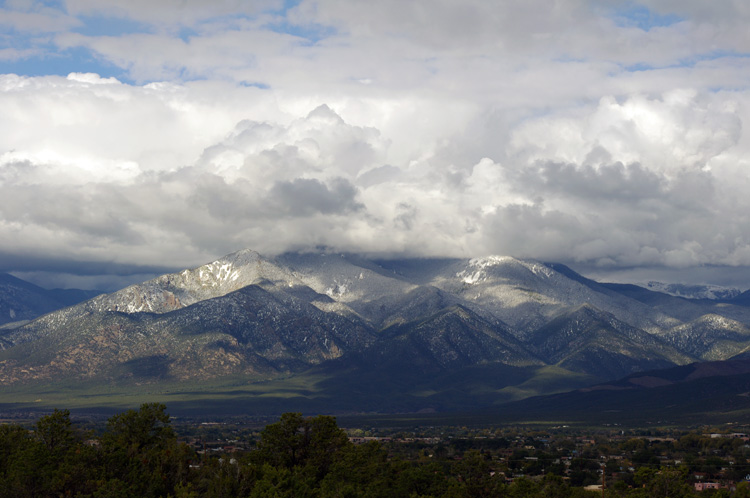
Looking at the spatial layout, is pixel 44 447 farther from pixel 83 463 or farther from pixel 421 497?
pixel 421 497

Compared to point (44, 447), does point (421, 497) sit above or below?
below

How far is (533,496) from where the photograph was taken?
655 ft

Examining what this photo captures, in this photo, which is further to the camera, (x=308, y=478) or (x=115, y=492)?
(x=308, y=478)

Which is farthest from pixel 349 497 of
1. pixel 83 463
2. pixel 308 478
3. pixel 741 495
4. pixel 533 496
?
pixel 741 495

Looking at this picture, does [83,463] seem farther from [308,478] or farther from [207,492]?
[308,478]

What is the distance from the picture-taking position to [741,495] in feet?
637

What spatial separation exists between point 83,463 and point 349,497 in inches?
2188

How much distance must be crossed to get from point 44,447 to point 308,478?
5490 cm

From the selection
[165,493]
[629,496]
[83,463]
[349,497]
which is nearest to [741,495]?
[629,496]

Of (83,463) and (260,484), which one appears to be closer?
(260,484)

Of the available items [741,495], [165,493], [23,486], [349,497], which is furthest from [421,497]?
[23,486]

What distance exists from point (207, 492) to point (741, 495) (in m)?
107

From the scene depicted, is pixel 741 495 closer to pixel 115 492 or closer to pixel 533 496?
pixel 533 496

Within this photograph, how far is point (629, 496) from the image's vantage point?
645 feet
